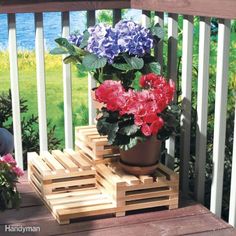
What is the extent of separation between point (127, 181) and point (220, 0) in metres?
0.83

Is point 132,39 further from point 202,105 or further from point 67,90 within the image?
point 67,90

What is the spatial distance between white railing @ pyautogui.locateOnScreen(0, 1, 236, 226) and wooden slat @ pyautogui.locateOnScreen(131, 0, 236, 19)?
0.07 ft

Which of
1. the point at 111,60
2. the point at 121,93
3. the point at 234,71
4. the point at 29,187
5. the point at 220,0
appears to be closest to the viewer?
the point at 220,0

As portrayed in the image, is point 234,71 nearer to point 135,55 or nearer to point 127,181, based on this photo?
point 135,55

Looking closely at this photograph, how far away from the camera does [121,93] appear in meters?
2.34

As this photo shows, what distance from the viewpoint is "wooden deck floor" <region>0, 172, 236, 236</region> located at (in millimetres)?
2229

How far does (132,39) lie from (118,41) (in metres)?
0.06

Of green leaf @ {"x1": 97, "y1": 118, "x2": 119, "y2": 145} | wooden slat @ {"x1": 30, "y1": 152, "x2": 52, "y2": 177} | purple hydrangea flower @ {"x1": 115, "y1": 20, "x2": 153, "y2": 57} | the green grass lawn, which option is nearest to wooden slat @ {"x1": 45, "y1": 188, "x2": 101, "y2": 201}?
wooden slat @ {"x1": 30, "y1": 152, "x2": 52, "y2": 177}

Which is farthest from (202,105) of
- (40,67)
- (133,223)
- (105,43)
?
(40,67)

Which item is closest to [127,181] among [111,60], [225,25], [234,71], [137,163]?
[137,163]

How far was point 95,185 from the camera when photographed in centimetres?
259

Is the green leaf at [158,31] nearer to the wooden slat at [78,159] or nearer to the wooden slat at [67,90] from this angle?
the wooden slat at [67,90]

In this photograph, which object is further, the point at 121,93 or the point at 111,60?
the point at 111,60

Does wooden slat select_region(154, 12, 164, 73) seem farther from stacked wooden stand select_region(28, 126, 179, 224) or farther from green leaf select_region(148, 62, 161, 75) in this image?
stacked wooden stand select_region(28, 126, 179, 224)
